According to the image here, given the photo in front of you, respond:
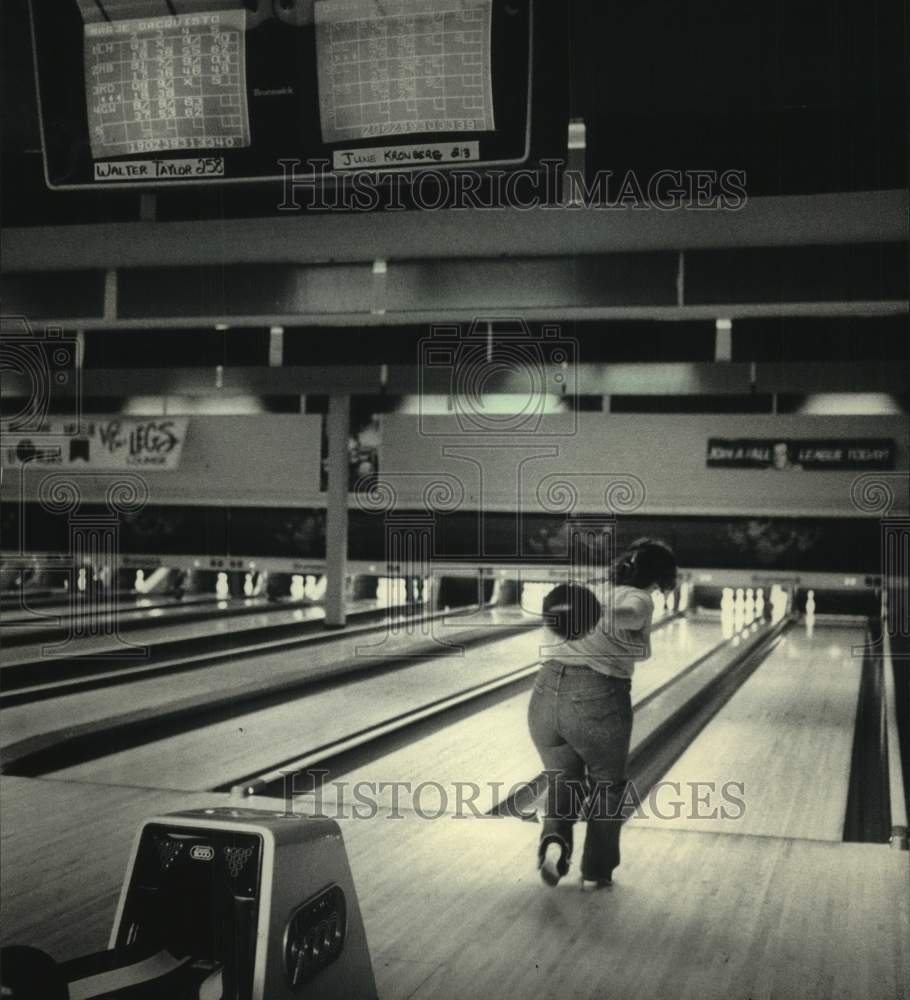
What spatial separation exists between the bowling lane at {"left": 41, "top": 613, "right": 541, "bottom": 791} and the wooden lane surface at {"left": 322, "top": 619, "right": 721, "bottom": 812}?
1.30 ft

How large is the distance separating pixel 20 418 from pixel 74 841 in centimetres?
929

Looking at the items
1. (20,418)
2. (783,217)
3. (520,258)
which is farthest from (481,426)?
(783,217)

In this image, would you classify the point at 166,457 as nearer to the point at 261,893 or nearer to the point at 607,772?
the point at 607,772

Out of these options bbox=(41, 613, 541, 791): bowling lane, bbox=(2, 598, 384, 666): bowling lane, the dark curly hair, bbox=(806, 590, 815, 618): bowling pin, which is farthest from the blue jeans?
bbox=(806, 590, 815, 618): bowling pin

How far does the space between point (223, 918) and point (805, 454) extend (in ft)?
33.7

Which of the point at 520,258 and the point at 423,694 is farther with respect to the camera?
the point at 423,694

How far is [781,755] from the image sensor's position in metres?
6.12

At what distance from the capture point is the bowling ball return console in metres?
2.35

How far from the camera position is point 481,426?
40.5 feet

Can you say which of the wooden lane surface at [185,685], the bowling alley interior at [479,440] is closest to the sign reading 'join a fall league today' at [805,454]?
the bowling alley interior at [479,440]

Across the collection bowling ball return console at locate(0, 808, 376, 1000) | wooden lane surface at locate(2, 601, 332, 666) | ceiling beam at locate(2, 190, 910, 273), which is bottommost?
wooden lane surface at locate(2, 601, 332, 666)

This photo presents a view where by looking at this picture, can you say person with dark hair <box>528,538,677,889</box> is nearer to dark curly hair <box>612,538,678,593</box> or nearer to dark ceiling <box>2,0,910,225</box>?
dark curly hair <box>612,538,678,593</box>

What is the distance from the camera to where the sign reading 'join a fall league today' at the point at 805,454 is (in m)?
11.6

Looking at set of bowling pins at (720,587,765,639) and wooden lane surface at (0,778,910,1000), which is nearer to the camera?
wooden lane surface at (0,778,910,1000)
